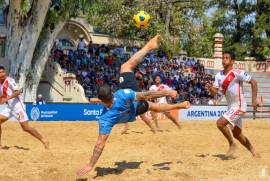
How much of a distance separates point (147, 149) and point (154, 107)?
10.2 feet

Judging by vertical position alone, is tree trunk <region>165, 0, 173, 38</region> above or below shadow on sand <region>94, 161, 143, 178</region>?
above

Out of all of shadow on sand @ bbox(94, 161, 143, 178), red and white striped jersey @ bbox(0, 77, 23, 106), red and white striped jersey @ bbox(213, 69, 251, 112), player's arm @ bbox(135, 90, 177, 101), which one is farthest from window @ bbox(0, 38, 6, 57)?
player's arm @ bbox(135, 90, 177, 101)

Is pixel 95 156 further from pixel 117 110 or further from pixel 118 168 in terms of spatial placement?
pixel 118 168

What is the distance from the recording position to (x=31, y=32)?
25781 millimetres

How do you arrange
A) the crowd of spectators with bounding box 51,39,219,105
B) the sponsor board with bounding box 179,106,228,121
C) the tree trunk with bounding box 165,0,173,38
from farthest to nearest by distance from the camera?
1. the tree trunk with bounding box 165,0,173,38
2. the crowd of spectators with bounding box 51,39,219,105
3. the sponsor board with bounding box 179,106,228,121

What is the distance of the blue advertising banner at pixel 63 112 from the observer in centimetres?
2248

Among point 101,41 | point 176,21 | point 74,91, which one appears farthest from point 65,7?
point 176,21

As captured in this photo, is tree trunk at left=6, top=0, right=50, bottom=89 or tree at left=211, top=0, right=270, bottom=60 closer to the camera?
tree trunk at left=6, top=0, right=50, bottom=89

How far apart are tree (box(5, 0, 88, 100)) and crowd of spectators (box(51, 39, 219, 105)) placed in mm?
3405

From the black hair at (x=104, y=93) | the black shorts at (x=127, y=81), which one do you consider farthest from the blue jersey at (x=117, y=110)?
the black shorts at (x=127, y=81)

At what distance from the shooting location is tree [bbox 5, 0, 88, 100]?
25484 millimetres

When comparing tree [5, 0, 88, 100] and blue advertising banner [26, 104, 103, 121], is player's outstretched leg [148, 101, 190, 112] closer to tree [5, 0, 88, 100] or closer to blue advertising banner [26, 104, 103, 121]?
blue advertising banner [26, 104, 103, 121]

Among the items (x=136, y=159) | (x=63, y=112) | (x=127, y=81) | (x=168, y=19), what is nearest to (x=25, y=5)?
(x=63, y=112)

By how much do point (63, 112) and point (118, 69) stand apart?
33.5 ft
